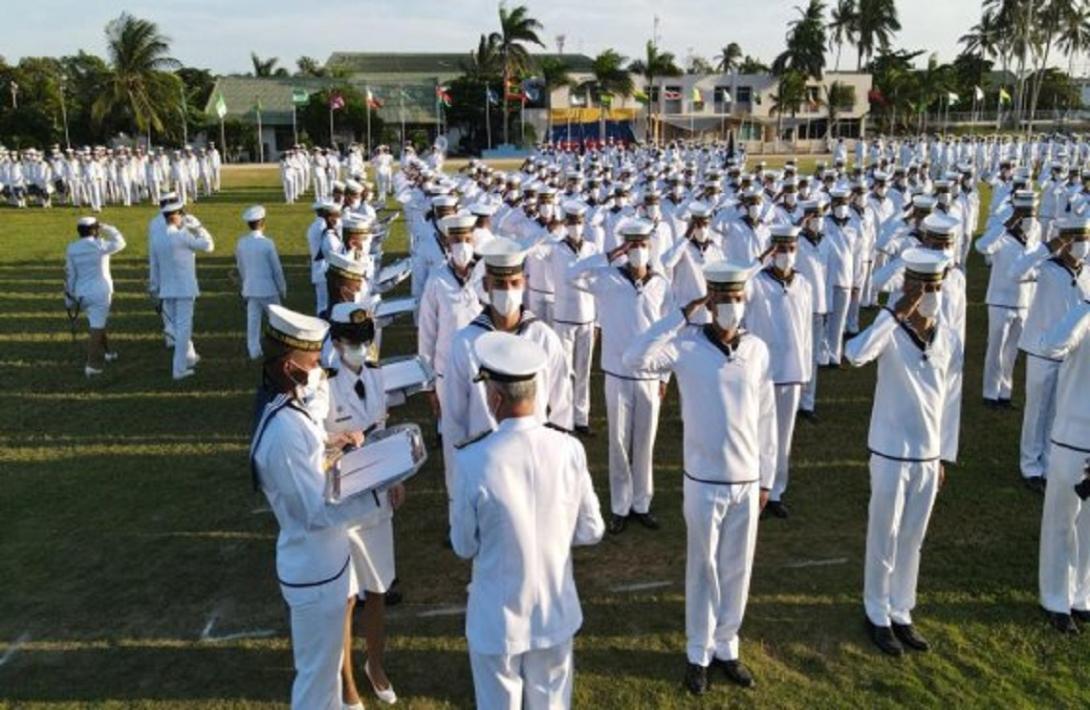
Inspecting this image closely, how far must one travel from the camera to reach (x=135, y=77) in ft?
163

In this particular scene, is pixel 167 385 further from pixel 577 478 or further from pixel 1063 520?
pixel 1063 520

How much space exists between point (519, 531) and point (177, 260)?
9277 millimetres

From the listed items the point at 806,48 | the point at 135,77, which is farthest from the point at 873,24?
the point at 135,77

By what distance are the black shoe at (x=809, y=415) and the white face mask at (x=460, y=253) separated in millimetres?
4669

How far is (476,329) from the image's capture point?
5461 mm

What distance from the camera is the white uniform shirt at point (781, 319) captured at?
7.30m

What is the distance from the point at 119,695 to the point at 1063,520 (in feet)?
19.7

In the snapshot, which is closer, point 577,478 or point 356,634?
point 577,478

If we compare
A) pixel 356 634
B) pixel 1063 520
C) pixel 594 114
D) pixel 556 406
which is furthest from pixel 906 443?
pixel 594 114

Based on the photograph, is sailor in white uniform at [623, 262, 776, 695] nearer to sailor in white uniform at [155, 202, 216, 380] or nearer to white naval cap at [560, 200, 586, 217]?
white naval cap at [560, 200, 586, 217]

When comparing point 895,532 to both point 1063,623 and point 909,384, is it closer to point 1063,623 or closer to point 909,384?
point 909,384

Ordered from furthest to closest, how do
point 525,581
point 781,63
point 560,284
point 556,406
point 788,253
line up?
1. point 781,63
2. point 560,284
3. point 788,253
4. point 556,406
5. point 525,581

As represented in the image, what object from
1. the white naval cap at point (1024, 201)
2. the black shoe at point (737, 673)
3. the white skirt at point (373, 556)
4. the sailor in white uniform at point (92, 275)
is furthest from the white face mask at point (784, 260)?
the sailor in white uniform at point (92, 275)

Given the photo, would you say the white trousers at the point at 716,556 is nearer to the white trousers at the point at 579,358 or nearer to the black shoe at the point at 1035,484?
the black shoe at the point at 1035,484
